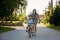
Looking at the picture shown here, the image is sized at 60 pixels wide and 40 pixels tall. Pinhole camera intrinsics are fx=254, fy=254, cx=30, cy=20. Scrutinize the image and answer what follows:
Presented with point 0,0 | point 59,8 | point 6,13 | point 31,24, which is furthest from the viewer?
point 59,8

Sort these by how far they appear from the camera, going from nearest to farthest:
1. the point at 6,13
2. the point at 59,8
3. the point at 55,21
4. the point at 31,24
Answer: the point at 31,24 < the point at 6,13 < the point at 59,8 < the point at 55,21

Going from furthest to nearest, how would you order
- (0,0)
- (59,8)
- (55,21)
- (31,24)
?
(55,21) < (59,8) < (0,0) < (31,24)

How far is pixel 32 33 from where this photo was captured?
1833 cm

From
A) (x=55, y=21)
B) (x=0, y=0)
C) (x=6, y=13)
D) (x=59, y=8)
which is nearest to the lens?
(x=0, y=0)

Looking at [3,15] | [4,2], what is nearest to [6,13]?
[3,15]

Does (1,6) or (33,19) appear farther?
(1,6)

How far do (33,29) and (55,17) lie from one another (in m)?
22.7

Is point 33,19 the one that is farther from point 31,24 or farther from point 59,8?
point 59,8

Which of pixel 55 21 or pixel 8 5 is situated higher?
pixel 8 5

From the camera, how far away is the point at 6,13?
29844 millimetres

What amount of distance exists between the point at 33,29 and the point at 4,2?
10090mm

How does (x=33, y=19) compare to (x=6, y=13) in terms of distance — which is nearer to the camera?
(x=33, y=19)

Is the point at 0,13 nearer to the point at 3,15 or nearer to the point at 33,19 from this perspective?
the point at 3,15

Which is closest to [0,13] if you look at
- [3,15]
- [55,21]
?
[3,15]
